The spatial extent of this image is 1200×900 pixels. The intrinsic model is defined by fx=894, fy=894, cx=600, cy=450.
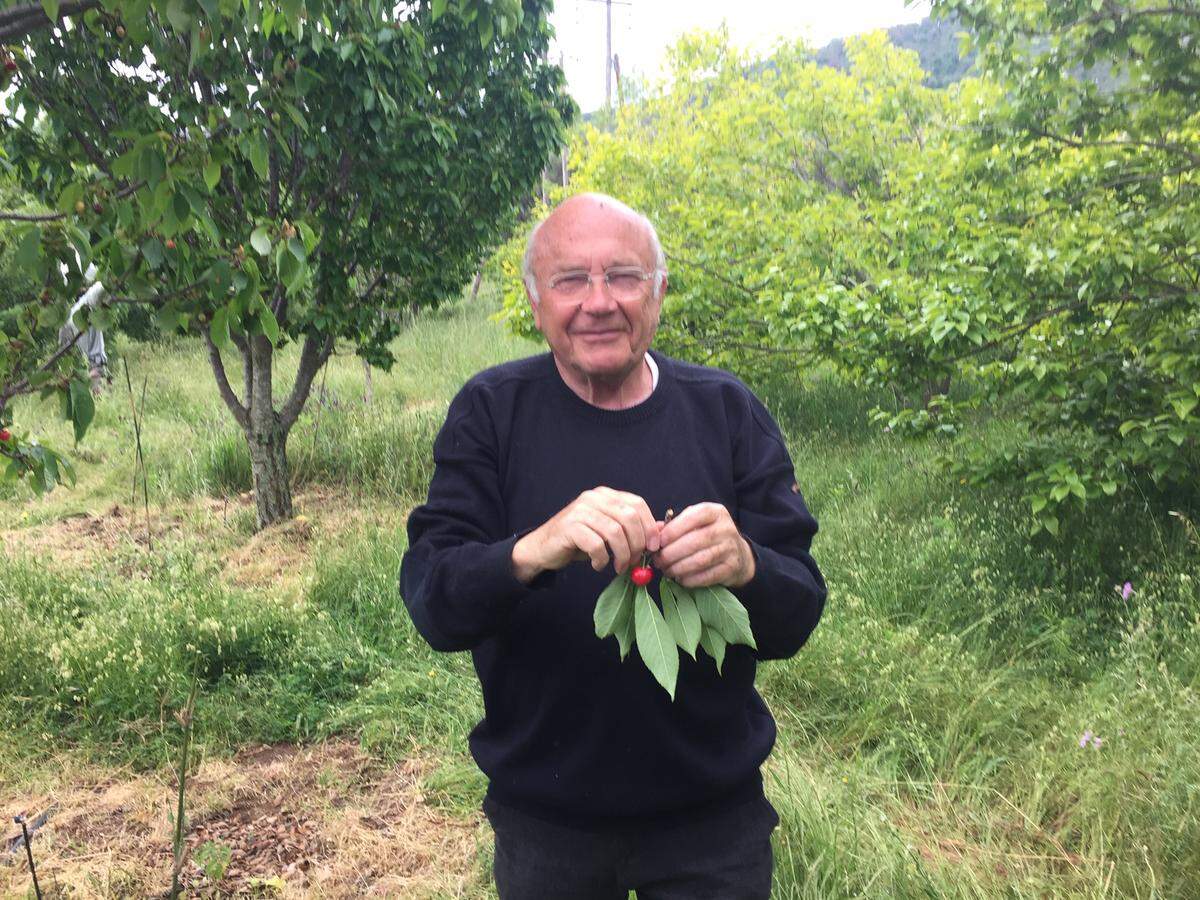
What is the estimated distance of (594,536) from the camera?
1.21 m

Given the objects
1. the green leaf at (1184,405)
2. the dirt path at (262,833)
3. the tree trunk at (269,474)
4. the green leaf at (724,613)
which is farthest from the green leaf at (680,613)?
the tree trunk at (269,474)

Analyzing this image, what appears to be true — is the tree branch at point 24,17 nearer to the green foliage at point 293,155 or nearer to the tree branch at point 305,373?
the green foliage at point 293,155

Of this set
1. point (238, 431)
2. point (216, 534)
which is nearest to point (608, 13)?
point (238, 431)

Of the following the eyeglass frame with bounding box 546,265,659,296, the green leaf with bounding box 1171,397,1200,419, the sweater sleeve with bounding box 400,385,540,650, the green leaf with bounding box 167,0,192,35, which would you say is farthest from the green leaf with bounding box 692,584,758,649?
the green leaf with bounding box 1171,397,1200,419

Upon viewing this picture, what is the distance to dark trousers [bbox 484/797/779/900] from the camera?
152 cm

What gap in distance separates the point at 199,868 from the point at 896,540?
375cm

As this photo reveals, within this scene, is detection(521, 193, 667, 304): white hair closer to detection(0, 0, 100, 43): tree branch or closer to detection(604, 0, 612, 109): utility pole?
detection(0, 0, 100, 43): tree branch

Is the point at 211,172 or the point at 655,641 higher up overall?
the point at 211,172

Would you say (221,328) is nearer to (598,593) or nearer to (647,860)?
(598,593)

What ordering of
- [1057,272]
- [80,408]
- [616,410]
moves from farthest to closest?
[1057,272] < [80,408] < [616,410]

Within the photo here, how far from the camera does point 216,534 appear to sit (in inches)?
261

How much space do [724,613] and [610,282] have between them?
59 centimetres

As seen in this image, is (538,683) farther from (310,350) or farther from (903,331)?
(310,350)

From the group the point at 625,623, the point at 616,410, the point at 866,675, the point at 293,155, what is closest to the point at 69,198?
the point at 616,410
